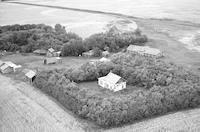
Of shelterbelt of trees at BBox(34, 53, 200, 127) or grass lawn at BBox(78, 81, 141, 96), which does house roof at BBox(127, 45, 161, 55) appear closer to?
shelterbelt of trees at BBox(34, 53, 200, 127)

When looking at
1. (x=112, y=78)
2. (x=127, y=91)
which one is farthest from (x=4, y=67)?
(x=127, y=91)

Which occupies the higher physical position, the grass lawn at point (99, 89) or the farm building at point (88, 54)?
the grass lawn at point (99, 89)

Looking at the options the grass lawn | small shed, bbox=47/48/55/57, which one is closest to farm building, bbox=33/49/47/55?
small shed, bbox=47/48/55/57

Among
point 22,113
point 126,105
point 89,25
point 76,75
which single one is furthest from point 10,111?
point 89,25

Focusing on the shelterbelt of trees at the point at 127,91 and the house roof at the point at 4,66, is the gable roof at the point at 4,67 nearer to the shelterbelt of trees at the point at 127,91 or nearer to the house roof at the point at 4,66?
the house roof at the point at 4,66

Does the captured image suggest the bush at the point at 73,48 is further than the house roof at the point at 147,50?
Yes

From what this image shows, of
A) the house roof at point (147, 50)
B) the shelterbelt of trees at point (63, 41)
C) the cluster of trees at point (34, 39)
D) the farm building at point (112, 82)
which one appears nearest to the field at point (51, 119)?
the farm building at point (112, 82)

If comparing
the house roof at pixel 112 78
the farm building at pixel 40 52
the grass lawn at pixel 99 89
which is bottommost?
the farm building at pixel 40 52
